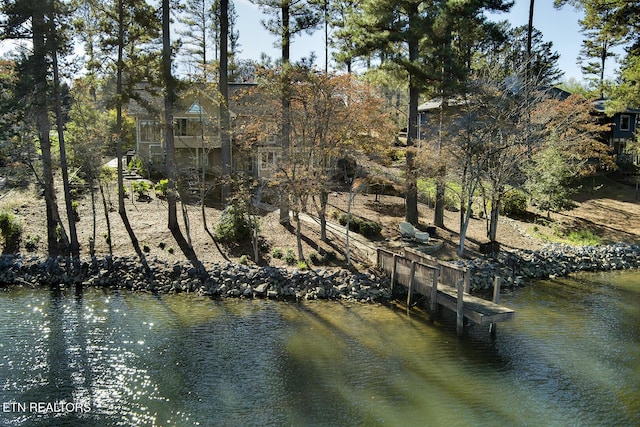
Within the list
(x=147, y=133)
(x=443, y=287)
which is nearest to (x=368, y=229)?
(x=443, y=287)

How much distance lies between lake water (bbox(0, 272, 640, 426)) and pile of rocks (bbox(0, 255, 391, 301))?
2.26ft

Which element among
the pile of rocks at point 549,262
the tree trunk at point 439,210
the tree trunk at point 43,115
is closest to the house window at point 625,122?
the pile of rocks at point 549,262

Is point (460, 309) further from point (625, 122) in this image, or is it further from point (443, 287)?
point (625, 122)

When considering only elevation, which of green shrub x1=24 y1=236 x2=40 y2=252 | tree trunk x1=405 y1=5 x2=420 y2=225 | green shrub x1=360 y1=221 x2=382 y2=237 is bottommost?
green shrub x1=24 y1=236 x2=40 y2=252

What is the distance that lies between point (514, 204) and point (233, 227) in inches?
635

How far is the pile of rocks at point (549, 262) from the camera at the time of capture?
776 inches

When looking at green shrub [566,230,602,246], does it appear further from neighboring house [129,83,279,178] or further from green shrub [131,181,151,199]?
green shrub [131,181,151,199]

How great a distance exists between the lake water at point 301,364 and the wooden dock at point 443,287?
2.30 ft

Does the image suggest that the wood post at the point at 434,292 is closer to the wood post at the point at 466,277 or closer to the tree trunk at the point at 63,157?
the wood post at the point at 466,277

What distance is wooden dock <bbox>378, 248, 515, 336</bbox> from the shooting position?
1403cm

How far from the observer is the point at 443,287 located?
52.7 ft

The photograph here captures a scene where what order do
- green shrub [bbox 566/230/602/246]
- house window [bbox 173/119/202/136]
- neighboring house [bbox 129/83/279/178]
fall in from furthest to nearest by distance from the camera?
house window [bbox 173/119/202/136] < neighboring house [bbox 129/83/279/178] < green shrub [bbox 566/230/602/246]

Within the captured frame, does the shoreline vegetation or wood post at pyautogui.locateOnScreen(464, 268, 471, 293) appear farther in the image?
the shoreline vegetation

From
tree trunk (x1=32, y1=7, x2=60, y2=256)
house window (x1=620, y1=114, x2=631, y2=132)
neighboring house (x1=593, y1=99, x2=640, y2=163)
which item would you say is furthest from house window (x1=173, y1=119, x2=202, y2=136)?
house window (x1=620, y1=114, x2=631, y2=132)
